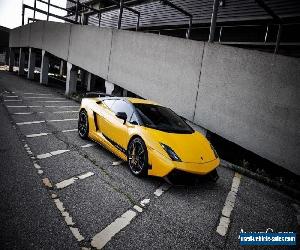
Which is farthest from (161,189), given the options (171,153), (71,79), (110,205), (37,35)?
(37,35)

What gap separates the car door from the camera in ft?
17.7

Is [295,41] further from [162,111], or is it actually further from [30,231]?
[30,231]

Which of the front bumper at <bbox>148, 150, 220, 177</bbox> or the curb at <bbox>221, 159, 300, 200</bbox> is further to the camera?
the curb at <bbox>221, 159, 300, 200</bbox>

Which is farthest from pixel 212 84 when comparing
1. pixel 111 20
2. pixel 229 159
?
pixel 111 20

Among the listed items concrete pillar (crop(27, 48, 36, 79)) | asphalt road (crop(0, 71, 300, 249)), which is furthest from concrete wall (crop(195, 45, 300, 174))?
concrete pillar (crop(27, 48, 36, 79))

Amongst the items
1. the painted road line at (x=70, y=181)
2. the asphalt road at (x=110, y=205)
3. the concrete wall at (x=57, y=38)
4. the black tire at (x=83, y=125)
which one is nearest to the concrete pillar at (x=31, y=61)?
the concrete wall at (x=57, y=38)

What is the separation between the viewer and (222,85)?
771 cm

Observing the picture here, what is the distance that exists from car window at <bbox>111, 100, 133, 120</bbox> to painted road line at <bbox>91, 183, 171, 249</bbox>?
2066 millimetres

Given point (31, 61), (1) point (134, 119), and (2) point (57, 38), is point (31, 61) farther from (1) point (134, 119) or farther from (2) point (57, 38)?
(1) point (134, 119)

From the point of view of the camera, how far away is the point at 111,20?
1914cm

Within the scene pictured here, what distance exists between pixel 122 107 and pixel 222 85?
334 cm

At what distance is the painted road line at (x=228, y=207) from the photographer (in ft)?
12.3

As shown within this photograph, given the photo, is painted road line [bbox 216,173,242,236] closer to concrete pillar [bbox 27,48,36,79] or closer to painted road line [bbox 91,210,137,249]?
painted road line [bbox 91,210,137,249]

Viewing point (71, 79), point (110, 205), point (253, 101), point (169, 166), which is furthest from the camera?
point (71, 79)
